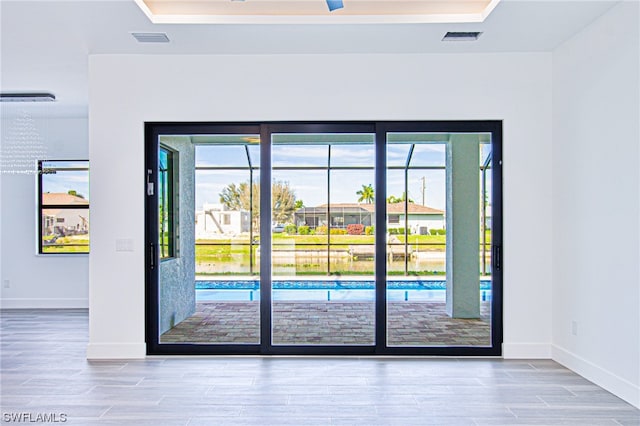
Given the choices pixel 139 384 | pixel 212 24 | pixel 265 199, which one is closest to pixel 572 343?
pixel 265 199

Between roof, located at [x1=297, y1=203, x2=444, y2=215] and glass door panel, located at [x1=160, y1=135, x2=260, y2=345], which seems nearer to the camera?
glass door panel, located at [x1=160, y1=135, x2=260, y2=345]

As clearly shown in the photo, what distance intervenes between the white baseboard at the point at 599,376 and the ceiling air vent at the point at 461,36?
290 cm

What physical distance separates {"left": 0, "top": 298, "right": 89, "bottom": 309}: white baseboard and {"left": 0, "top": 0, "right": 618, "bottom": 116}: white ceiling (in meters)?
3.73

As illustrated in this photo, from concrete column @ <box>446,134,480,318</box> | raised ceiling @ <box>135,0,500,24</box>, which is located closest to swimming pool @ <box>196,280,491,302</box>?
concrete column @ <box>446,134,480,318</box>

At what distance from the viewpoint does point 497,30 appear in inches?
158

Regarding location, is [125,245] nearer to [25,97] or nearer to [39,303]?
[25,97]

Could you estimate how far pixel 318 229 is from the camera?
505 centimetres

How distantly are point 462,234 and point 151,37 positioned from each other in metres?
3.72

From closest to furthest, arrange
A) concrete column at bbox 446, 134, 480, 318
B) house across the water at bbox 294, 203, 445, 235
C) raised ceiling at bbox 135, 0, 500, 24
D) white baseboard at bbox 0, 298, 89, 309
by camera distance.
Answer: raised ceiling at bbox 135, 0, 500, 24
house across the water at bbox 294, 203, 445, 235
concrete column at bbox 446, 134, 480, 318
white baseboard at bbox 0, 298, 89, 309

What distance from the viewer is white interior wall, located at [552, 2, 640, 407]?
3.46 m

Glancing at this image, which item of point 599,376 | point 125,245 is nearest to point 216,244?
point 125,245

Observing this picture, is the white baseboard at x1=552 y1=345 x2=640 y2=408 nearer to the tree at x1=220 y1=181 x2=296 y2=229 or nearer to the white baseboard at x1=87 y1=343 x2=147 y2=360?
the tree at x1=220 y1=181 x2=296 y2=229

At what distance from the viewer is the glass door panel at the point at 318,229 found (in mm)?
4848

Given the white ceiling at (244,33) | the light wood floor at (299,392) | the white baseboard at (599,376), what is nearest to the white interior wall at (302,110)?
the white ceiling at (244,33)
